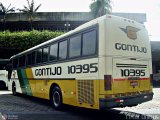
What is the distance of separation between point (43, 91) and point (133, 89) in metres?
5.14

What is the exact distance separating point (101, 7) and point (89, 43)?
99.3 ft

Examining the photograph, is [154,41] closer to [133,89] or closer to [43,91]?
[43,91]

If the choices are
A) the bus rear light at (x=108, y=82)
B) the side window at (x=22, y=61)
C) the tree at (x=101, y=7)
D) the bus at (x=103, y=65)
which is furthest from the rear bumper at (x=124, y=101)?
the tree at (x=101, y=7)

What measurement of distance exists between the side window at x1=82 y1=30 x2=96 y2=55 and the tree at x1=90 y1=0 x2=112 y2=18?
2980 centimetres

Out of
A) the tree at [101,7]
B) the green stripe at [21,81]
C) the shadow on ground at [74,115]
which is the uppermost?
the tree at [101,7]

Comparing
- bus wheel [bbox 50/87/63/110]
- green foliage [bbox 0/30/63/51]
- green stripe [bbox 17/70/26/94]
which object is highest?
green foliage [bbox 0/30/63/51]

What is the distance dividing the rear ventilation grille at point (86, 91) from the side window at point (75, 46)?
110 cm

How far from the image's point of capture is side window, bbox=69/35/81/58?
960cm

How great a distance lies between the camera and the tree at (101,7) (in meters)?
38.3

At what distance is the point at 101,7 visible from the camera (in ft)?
126

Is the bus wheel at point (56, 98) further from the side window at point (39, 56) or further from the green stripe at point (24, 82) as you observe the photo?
the green stripe at point (24, 82)

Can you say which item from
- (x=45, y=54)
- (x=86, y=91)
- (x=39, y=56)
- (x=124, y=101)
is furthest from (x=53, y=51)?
(x=124, y=101)

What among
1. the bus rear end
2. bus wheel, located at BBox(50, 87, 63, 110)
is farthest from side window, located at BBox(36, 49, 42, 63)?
the bus rear end

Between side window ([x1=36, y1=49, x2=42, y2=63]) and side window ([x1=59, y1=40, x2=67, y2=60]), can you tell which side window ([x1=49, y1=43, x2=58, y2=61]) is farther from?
side window ([x1=36, y1=49, x2=42, y2=63])
